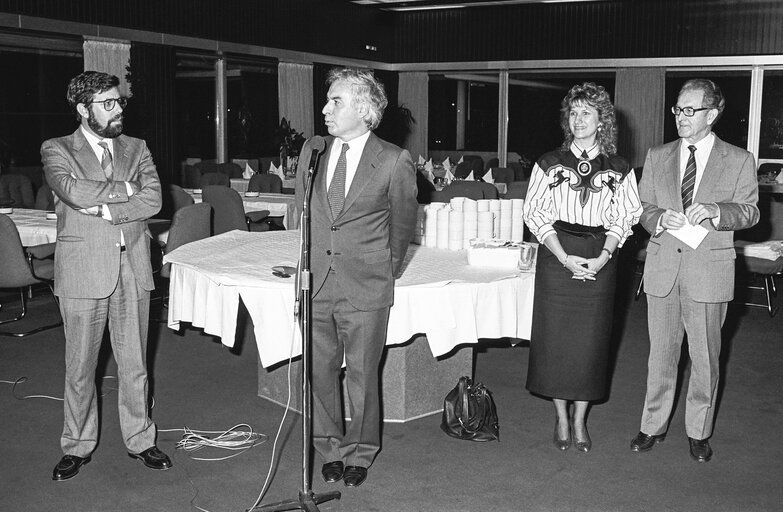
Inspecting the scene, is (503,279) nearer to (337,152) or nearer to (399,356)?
(399,356)

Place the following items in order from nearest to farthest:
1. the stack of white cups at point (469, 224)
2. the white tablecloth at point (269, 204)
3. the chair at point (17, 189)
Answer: the stack of white cups at point (469, 224)
the white tablecloth at point (269, 204)
the chair at point (17, 189)

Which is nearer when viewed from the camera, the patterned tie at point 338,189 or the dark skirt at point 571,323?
the patterned tie at point 338,189

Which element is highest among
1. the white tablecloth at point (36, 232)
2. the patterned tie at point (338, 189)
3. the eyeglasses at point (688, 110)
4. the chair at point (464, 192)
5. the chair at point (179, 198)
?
the eyeglasses at point (688, 110)

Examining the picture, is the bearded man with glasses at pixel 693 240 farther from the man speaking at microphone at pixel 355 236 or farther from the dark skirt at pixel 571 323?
the man speaking at microphone at pixel 355 236

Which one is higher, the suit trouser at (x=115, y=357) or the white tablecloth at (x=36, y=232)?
the white tablecloth at (x=36, y=232)

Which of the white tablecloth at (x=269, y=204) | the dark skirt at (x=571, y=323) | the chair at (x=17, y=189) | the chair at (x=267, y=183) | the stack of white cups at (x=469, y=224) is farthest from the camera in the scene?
the chair at (x=267, y=183)

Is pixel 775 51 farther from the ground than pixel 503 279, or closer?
farther from the ground

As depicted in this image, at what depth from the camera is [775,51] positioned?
544 inches

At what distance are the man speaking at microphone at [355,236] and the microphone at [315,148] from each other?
1.01 feet

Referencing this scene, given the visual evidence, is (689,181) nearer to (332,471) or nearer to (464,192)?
(332,471)

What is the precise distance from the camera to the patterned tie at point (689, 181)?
3879 mm

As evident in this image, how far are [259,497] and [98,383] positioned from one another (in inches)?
81.9

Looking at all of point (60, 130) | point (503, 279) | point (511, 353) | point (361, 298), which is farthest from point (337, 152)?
point (60, 130)

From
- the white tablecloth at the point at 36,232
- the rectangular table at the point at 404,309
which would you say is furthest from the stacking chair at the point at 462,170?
the rectangular table at the point at 404,309
